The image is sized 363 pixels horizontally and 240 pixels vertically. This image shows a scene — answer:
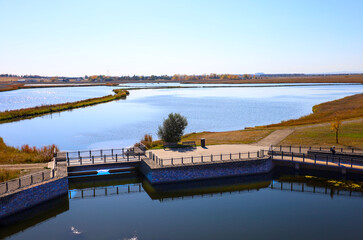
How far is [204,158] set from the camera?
32.3 metres

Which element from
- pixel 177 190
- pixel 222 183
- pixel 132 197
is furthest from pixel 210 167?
pixel 132 197

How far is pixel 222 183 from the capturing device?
30.6m

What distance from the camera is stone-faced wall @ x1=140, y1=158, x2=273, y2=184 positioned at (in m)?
29.7

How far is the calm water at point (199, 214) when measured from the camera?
Result: 21.6 m

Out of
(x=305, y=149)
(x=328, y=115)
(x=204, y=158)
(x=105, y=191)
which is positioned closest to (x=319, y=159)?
(x=305, y=149)

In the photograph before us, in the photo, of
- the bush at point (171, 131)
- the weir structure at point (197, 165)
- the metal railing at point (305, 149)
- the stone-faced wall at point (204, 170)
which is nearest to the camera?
the weir structure at point (197, 165)

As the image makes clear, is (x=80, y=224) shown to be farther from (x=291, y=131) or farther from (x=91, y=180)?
(x=291, y=131)

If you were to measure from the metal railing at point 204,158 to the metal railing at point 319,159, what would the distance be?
175 cm

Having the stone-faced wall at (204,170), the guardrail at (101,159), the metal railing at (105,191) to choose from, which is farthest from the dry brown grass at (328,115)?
the metal railing at (105,191)

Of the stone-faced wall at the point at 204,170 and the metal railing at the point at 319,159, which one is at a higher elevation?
the metal railing at the point at 319,159

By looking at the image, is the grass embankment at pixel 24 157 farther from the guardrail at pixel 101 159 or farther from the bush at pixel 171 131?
the bush at pixel 171 131

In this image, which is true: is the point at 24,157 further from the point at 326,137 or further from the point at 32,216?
the point at 326,137

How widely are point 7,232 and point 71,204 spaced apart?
5.44m

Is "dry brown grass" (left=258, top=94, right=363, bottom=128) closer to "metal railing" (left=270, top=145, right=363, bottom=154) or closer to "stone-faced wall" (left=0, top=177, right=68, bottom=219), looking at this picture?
"metal railing" (left=270, top=145, right=363, bottom=154)
